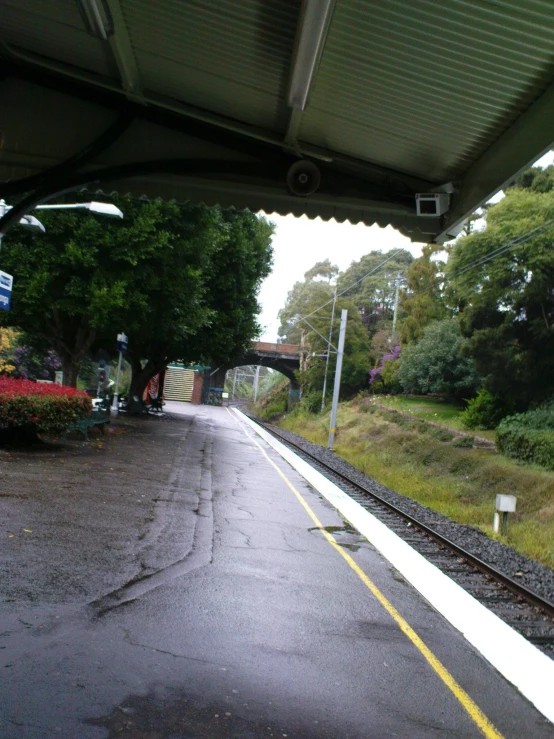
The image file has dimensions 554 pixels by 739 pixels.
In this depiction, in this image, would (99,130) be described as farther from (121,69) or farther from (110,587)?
(110,587)

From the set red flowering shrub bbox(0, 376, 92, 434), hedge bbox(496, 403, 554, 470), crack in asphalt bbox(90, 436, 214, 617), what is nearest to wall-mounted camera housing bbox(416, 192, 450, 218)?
crack in asphalt bbox(90, 436, 214, 617)

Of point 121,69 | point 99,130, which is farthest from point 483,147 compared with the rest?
point 99,130

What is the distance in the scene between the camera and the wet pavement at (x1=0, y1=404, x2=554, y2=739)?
13.1 feet

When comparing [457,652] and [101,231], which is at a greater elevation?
[101,231]

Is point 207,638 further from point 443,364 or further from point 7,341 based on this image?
point 443,364

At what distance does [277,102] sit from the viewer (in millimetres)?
5383

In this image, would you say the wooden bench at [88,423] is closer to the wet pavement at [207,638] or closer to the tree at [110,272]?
the tree at [110,272]

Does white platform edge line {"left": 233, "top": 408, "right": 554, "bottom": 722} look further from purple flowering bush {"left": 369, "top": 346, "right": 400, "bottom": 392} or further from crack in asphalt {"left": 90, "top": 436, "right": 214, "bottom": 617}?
purple flowering bush {"left": 369, "top": 346, "right": 400, "bottom": 392}

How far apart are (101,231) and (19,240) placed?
2295mm

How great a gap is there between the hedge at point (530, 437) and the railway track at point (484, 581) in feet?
32.1

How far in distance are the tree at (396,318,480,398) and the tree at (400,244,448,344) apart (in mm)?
5105

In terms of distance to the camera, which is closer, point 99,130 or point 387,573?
point 99,130

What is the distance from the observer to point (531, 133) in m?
4.60

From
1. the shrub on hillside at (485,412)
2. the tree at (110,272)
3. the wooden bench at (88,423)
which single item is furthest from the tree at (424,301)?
the wooden bench at (88,423)
